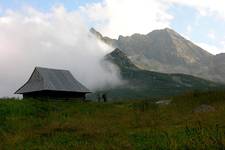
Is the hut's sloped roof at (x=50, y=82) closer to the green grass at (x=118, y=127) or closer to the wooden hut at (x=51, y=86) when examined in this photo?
the wooden hut at (x=51, y=86)

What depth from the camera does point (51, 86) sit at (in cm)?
6138

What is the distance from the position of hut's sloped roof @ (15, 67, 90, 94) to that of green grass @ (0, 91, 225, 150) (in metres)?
17.0

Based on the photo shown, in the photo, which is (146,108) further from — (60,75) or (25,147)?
(60,75)

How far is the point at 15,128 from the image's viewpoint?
95.0 ft

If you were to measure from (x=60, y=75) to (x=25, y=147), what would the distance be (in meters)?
48.5

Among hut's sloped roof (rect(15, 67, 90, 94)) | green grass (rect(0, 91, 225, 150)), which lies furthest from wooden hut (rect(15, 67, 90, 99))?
green grass (rect(0, 91, 225, 150))

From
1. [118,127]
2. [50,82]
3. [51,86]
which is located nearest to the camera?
[118,127]

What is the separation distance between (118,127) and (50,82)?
3943 centimetres

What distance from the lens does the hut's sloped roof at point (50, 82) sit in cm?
6194

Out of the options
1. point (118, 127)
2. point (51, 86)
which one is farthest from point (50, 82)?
point (118, 127)

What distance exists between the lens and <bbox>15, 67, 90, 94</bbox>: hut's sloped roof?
61.9 metres

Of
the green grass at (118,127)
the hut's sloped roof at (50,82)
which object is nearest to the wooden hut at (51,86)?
the hut's sloped roof at (50,82)

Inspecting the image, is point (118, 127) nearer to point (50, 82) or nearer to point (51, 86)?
point (51, 86)

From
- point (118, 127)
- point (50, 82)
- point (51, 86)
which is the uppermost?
point (50, 82)
